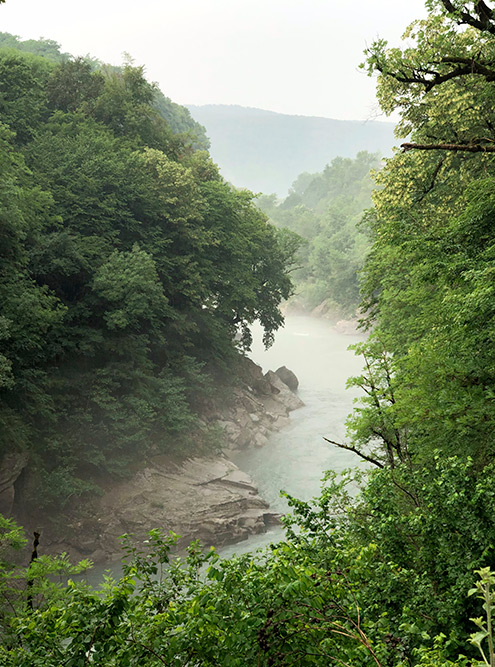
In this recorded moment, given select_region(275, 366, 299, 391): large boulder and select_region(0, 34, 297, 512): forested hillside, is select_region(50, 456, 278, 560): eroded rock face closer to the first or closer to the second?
select_region(0, 34, 297, 512): forested hillside

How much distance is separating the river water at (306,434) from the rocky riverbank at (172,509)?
38.4 inches

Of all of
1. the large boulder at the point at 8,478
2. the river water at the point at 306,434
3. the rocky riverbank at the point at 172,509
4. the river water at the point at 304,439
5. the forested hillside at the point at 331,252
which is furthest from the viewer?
the forested hillside at the point at 331,252

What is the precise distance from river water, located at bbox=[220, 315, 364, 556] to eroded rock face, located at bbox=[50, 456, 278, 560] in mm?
909

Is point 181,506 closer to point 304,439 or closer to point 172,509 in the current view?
point 172,509

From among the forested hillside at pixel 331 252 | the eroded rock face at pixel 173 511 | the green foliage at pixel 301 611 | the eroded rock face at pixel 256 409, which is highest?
the forested hillside at pixel 331 252

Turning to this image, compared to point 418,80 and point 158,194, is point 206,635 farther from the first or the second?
point 158,194

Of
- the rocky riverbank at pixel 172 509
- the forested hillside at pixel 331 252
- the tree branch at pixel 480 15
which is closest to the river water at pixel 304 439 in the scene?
the rocky riverbank at pixel 172 509

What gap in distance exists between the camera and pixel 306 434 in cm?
2964

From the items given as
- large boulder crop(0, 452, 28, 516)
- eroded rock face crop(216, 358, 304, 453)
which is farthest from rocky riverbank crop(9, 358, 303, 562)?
eroded rock face crop(216, 358, 304, 453)

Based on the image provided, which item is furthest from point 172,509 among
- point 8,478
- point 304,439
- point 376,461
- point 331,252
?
point 331,252

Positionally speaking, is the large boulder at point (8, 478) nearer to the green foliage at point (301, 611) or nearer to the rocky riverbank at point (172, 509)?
the rocky riverbank at point (172, 509)

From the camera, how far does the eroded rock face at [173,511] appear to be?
1836cm

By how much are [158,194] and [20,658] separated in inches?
945

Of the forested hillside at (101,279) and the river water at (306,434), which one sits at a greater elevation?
the forested hillside at (101,279)
